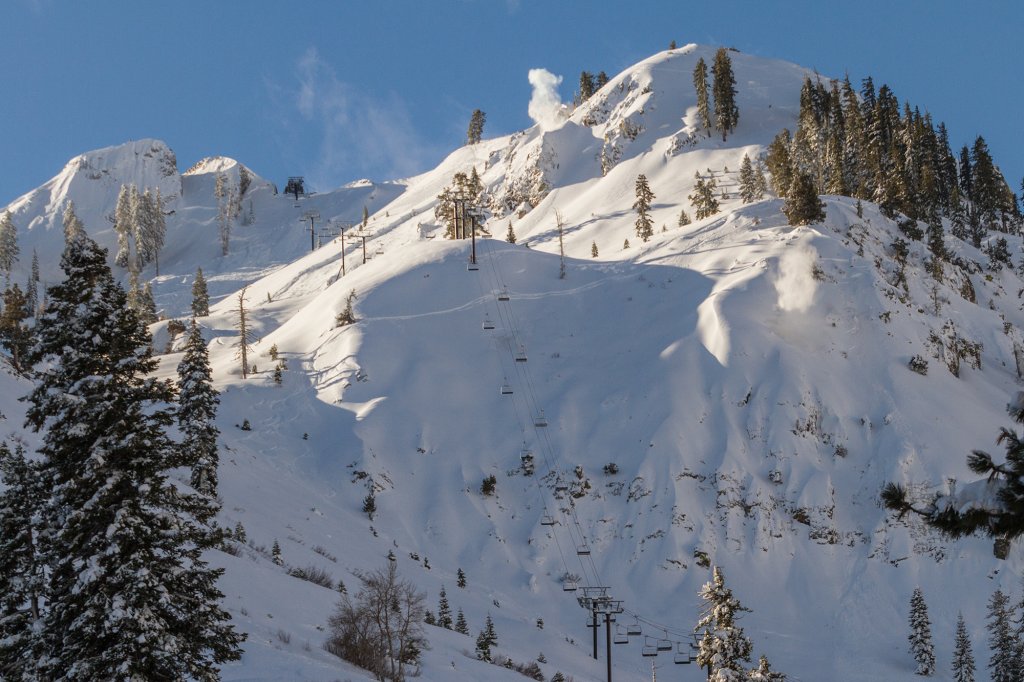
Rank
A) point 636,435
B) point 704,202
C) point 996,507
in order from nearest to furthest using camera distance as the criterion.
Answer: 1. point 996,507
2. point 636,435
3. point 704,202

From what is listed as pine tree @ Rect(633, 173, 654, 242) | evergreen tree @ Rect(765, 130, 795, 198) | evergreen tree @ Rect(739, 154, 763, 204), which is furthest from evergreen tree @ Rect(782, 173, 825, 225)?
pine tree @ Rect(633, 173, 654, 242)

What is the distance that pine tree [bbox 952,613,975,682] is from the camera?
42.8m

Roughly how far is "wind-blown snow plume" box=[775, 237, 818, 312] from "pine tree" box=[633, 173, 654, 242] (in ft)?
70.8

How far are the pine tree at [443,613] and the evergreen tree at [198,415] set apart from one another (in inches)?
527

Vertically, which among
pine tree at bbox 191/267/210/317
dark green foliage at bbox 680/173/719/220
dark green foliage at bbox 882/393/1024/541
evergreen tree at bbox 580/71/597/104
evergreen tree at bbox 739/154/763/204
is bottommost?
dark green foliage at bbox 882/393/1024/541

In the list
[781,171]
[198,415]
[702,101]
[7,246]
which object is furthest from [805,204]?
[7,246]

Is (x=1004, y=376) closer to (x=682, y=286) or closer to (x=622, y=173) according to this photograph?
(x=682, y=286)

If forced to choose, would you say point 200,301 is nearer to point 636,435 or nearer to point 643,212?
point 643,212

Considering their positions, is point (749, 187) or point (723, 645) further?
point (749, 187)

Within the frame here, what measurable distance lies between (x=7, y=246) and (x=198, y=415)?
13329 cm

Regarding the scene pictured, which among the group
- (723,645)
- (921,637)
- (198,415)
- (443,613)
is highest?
(198,415)

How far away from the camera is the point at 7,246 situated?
151875 mm

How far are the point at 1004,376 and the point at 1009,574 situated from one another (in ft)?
81.2

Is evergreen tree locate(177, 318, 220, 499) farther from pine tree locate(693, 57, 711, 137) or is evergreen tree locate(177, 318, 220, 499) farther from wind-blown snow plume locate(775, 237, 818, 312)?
pine tree locate(693, 57, 711, 137)
